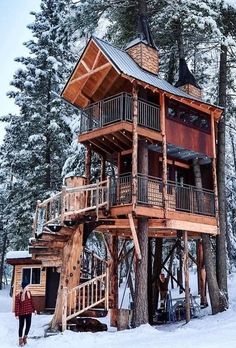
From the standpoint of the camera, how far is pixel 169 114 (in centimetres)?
1895

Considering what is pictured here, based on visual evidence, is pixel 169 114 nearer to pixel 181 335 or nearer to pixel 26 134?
pixel 181 335

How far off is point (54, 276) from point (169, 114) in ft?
39.8

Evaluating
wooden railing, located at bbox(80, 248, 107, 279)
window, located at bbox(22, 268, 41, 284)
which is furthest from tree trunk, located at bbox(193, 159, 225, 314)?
window, located at bbox(22, 268, 41, 284)

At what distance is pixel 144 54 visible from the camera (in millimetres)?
20703

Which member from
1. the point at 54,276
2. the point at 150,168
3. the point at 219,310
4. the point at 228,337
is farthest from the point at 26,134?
the point at 228,337

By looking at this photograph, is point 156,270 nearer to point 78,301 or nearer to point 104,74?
point 78,301

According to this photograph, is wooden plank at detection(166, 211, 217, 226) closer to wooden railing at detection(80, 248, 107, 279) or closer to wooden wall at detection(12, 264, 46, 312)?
wooden railing at detection(80, 248, 107, 279)

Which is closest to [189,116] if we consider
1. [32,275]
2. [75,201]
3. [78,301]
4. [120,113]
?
[120,113]

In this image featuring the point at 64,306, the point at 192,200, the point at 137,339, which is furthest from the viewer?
the point at 192,200

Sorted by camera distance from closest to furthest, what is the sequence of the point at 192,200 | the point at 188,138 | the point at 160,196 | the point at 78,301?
the point at 78,301, the point at 160,196, the point at 192,200, the point at 188,138

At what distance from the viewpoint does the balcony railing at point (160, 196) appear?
16723 mm

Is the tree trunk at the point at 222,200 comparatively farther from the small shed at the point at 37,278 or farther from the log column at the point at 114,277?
the small shed at the point at 37,278

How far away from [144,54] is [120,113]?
4.84 metres

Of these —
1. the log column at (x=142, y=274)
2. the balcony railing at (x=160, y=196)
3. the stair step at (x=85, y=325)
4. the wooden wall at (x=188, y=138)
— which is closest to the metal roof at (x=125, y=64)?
the wooden wall at (x=188, y=138)
